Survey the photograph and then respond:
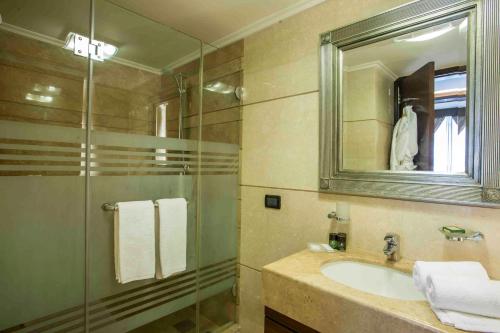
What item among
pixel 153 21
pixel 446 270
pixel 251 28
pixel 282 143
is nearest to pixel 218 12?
pixel 251 28

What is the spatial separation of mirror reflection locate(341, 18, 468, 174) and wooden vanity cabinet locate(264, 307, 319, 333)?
29.6 inches

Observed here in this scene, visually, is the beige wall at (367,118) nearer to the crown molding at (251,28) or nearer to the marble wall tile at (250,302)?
the crown molding at (251,28)

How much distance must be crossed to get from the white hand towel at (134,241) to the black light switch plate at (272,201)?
2.25ft

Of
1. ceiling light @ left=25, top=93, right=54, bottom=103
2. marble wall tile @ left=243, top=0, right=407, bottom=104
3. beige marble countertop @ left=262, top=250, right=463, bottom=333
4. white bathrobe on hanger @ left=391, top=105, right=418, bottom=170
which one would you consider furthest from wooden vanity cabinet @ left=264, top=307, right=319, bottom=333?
ceiling light @ left=25, top=93, right=54, bottom=103

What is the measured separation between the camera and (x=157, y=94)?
180cm

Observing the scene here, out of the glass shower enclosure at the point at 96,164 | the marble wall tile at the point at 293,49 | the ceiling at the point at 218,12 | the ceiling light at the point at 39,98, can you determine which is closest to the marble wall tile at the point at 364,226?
the glass shower enclosure at the point at 96,164

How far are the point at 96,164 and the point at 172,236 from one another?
0.56 metres

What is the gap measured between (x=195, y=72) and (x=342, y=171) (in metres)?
1.14

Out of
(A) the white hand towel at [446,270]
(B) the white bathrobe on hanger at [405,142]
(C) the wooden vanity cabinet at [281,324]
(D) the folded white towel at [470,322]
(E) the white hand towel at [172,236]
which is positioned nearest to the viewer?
(D) the folded white towel at [470,322]

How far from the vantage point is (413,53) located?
3.85ft

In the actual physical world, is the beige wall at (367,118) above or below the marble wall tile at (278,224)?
above

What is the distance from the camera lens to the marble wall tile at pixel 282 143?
147 centimetres

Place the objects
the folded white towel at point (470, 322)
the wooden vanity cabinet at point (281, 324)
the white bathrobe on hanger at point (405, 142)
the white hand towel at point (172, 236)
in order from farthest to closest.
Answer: the white hand towel at point (172, 236), the white bathrobe on hanger at point (405, 142), the wooden vanity cabinet at point (281, 324), the folded white towel at point (470, 322)

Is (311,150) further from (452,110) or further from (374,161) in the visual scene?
(452,110)
